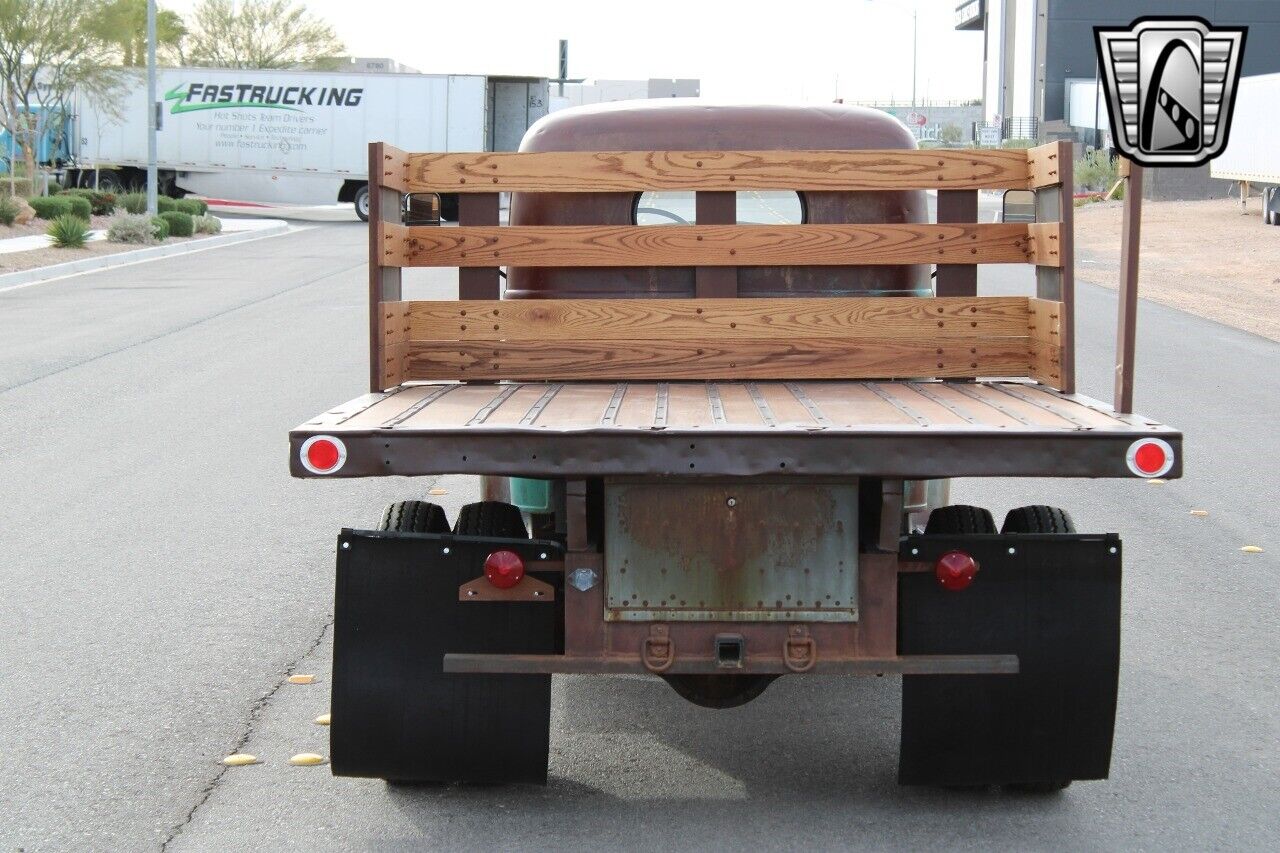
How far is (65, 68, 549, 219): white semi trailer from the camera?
Result: 147ft

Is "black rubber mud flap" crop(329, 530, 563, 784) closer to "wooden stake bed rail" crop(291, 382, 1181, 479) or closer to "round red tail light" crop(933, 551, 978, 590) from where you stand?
"wooden stake bed rail" crop(291, 382, 1181, 479)

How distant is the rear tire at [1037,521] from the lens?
466 centimetres

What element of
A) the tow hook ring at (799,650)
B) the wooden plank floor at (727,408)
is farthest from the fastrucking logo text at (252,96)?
the tow hook ring at (799,650)

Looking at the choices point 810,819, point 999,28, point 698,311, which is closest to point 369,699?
point 810,819

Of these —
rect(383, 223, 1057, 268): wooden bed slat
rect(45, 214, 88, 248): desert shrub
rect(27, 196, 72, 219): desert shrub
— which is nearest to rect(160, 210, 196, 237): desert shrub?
rect(27, 196, 72, 219): desert shrub

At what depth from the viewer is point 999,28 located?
79.3 m

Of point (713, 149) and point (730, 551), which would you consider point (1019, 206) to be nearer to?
point (713, 149)

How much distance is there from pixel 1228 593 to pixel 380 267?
13.4 feet

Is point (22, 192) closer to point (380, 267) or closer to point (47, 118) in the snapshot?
point (47, 118)

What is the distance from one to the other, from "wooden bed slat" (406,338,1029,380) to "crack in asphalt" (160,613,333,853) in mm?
1204

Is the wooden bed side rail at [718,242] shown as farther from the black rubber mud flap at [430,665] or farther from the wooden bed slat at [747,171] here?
the black rubber mud flap at [430,665]

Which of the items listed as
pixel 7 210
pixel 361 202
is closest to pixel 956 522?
pixel 7 210

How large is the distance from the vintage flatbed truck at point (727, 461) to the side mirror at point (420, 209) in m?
0.10

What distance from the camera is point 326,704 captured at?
5387 millimetres
